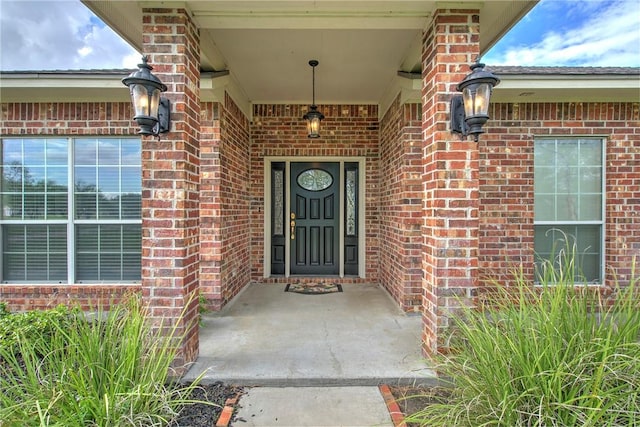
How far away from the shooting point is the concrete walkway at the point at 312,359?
2.03 meters

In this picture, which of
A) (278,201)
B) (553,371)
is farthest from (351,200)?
(553,371)

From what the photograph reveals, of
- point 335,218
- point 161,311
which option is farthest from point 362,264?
point 161,311

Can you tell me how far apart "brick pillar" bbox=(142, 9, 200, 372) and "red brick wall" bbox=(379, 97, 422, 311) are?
8.32ft

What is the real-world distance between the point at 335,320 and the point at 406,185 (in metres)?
1.83

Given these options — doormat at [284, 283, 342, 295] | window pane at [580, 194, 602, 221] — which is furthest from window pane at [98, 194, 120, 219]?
window pane at [580, 194, 602, 221]

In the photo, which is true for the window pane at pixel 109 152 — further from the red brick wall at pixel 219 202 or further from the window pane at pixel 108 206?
the red brick wall at pixel 219 202

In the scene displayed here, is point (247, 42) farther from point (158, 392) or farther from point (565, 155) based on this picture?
point (565, 155)

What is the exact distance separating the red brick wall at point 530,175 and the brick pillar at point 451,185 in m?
1.73

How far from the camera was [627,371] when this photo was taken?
4.98 ft

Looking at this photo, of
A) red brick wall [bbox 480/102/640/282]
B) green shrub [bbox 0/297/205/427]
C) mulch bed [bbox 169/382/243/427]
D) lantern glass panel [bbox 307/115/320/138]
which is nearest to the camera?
green shrub [bbox 0/297/205/427]

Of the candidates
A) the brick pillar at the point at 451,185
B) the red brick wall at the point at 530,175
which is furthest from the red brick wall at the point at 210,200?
the red brick wall at the point at 530,175

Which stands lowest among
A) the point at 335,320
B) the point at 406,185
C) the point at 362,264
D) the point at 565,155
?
the point at 335,320

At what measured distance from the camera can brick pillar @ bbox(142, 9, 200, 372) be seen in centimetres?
239

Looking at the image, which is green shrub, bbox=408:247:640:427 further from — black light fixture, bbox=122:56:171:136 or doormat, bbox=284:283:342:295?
doormat, bbox=284:283:342:295
